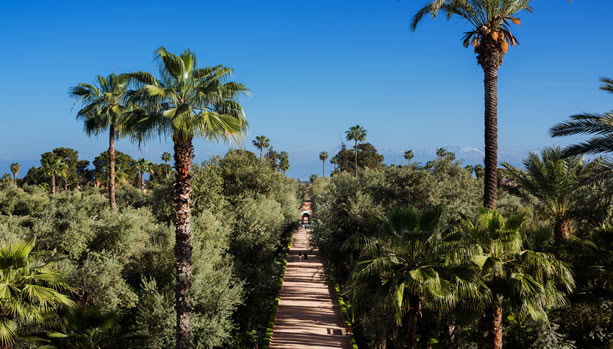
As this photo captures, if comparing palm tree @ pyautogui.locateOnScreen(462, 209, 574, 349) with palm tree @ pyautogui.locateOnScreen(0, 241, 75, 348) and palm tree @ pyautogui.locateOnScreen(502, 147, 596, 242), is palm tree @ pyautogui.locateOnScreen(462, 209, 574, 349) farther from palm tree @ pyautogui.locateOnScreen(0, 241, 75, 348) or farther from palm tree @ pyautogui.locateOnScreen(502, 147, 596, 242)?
palm tree @ pyautogui.locateOnScreen(0, 241, 75, 348)

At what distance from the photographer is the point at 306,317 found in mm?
20719

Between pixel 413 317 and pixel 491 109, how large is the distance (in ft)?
25.6

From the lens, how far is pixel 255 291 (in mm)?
19812

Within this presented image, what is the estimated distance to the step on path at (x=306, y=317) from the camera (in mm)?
17386

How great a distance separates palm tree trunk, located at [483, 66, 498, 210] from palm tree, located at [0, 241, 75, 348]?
1324 centimetres

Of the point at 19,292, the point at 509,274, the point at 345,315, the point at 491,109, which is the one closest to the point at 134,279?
the point at 19,292

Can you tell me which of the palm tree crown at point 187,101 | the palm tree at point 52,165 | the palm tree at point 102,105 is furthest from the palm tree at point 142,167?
the palm tree crown at point 187,101

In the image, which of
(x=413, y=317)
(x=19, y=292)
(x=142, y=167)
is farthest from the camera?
(x=142, y=167)

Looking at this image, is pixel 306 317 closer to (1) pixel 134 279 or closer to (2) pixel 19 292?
(1) pixel 134 279

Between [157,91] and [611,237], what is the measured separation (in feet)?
45.1

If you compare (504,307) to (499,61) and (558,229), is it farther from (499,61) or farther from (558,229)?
(499,61)

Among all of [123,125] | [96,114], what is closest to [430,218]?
[123,125]

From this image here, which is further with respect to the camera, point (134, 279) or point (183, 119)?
point (134, 279)

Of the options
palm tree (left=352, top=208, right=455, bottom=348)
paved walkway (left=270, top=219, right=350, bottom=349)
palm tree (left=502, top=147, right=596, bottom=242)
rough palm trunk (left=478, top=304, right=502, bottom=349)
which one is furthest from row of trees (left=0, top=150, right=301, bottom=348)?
palm tree (left=502, top=147, right=596, bottom=242)
